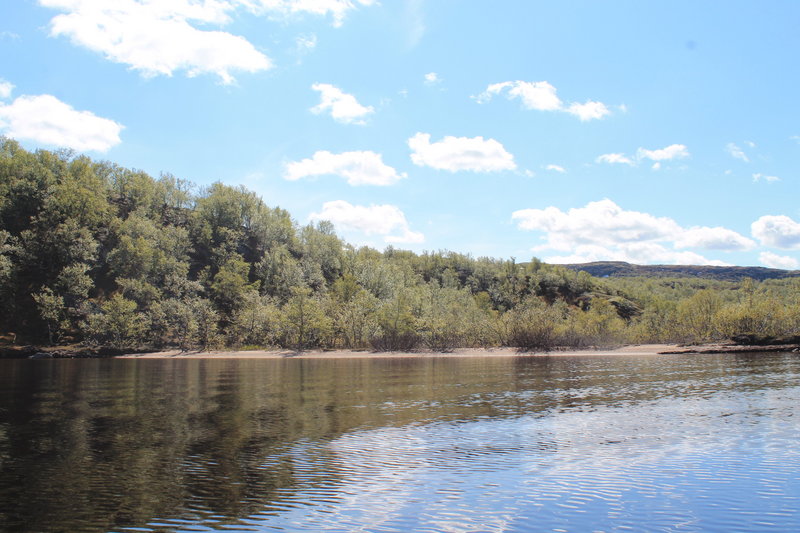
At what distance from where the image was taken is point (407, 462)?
1558 centimetres

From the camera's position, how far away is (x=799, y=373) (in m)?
42.0

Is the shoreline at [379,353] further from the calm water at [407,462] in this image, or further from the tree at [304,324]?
the calm water at [407,462]

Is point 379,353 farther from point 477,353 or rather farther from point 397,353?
point 477,353

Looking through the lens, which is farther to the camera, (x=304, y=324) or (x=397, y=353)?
(x=304, y=324)

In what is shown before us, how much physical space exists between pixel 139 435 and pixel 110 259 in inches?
4251

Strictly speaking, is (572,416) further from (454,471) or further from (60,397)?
(60,397)

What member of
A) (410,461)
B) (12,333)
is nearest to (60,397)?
(410,461)

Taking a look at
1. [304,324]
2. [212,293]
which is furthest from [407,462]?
[212,293]

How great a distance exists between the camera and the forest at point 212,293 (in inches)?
3556

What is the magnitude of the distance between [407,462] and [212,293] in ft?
397

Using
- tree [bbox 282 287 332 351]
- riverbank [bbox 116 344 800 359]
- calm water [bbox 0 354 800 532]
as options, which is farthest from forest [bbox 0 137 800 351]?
calm water [bbox 0 354 800 532]

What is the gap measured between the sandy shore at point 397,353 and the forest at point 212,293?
3.10m

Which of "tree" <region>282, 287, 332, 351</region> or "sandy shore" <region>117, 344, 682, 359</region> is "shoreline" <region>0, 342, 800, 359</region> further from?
"tree" <region>282, 287, 332, 351</region>

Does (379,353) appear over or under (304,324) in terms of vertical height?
under
